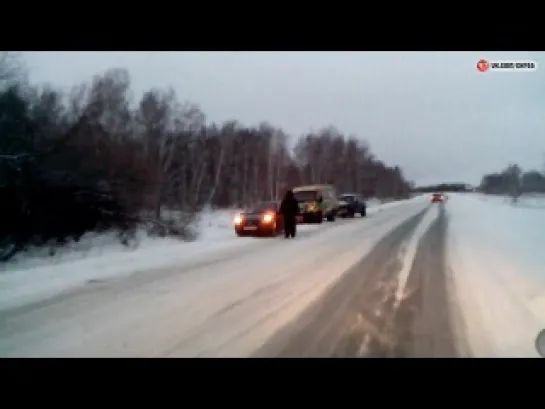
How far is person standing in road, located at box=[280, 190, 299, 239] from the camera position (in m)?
5.29

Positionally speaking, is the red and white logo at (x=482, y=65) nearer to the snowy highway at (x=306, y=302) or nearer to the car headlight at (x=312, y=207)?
the snowy highway at (x=306, y=302)

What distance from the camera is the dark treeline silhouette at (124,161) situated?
4137mm

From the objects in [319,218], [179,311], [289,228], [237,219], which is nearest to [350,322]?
[179,311]

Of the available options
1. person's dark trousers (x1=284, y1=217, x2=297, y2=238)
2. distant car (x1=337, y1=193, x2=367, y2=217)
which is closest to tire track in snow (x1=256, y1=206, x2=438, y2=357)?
person's dark trousers (x1=284, y1=217, x2=297, y2=238)

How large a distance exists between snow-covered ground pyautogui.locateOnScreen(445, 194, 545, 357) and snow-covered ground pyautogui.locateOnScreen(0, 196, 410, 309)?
124cm

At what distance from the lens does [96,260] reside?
5277 millimetres

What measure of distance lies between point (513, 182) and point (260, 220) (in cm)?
309

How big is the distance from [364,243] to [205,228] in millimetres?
2571

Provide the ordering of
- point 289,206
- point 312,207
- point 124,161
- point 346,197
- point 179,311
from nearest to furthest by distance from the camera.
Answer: point 179,311 < point 124,161 < point 289,206 < point 312,207 < point 346,197

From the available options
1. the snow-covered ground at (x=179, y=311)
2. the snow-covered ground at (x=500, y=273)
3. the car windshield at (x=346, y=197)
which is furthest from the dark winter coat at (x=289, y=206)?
→ the snow-covered ground at (x=500, y=273)

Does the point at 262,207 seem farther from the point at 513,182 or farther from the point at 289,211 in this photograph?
the point at 513,182

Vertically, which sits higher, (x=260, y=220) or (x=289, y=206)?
(x=289, y=206)

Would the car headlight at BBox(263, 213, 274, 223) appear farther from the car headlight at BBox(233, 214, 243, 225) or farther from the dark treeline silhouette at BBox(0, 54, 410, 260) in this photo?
the dark treeline silhouette at BBox(0, 54, 410, 260)

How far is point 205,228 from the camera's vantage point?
6152 millimetres
